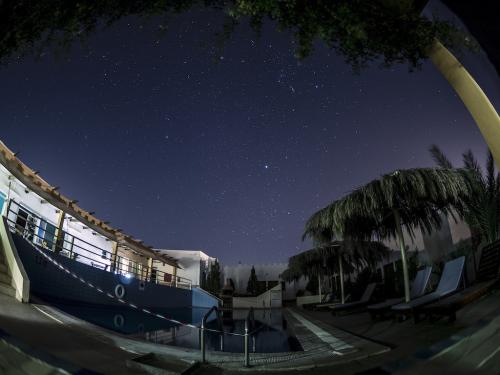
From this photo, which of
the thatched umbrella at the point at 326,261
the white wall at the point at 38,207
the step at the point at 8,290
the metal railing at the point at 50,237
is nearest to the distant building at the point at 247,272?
the thatched umbrella at the point at 326,261

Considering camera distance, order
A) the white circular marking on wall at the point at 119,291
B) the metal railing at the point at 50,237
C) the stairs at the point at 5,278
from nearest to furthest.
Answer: the stairs at the point at 5,278
the metal railing at the point at 50,237
the white circular marking on wall at the point at 119,291

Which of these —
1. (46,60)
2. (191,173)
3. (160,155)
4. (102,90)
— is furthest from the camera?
(191,173)

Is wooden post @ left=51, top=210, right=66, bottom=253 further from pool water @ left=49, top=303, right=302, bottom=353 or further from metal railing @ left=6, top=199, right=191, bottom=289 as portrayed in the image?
pool water @ left=49, top=303, right=302, bottom=353

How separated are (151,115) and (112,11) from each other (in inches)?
27.5

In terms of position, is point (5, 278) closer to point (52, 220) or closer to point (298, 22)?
point (298, 22)

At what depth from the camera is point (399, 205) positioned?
8.71ft

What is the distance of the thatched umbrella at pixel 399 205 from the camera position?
1728 millimetres

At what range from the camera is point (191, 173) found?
2689 millimetres

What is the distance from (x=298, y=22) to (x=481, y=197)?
127 centimetres

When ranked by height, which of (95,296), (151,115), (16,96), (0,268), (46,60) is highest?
(151,115)

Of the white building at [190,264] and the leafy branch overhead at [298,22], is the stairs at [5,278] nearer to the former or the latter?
the leafy branch overhead at [298,22]

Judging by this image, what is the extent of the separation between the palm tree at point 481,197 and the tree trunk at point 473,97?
0.07 m

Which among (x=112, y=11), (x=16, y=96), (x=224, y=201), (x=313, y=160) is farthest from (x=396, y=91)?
(x=224, y=201)

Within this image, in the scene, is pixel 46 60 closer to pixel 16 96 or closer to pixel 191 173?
pixel 16 96
